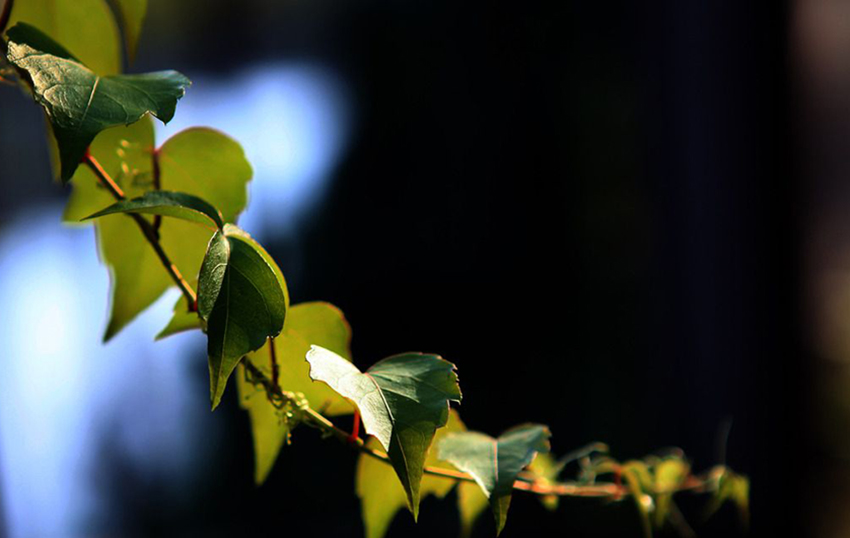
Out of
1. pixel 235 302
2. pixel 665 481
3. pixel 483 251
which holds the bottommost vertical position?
pixel 483 251

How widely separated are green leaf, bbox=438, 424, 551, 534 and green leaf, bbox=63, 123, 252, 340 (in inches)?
3.0

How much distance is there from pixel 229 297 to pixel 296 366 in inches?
1.8

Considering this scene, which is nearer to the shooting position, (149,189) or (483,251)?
(149,189)

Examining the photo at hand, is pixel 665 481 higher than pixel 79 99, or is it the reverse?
pixel 79 99

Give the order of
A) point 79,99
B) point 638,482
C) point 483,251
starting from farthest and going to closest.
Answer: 1. point 483,251
2. point 638,482
3. point 79,99

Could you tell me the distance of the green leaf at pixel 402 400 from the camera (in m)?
0.11

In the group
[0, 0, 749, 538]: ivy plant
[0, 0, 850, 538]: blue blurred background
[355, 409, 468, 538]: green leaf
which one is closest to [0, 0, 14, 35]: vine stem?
[0, 0, 749, 538]: ivy plant

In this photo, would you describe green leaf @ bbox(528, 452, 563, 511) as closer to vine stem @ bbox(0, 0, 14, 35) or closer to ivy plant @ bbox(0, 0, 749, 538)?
ivy plant @ bbox(0, 0, 749, 538)

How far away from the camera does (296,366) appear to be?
15cm

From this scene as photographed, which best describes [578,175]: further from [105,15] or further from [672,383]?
[105,15]

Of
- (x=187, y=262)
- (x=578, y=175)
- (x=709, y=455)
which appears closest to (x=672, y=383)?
(x=709, y=455)

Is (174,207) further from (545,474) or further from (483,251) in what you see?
(483,251)

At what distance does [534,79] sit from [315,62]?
0.27 m

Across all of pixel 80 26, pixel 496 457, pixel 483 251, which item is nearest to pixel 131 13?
pixel 80 26
